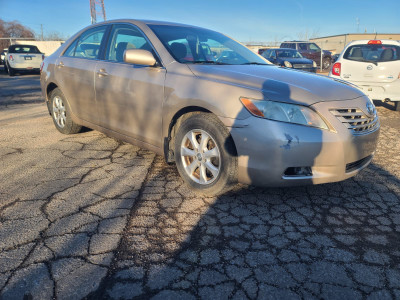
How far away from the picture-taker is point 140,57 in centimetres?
334

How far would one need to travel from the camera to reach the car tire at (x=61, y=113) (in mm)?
4906

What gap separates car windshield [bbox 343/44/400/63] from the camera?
7355 millimetres

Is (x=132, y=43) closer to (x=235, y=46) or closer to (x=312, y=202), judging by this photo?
(x=235, y=46)

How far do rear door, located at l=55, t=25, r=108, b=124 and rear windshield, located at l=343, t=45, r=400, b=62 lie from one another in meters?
5.79

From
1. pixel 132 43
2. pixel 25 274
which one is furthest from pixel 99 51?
pixel 25 274

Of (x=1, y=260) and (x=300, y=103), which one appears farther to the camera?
(x=300, y=103)

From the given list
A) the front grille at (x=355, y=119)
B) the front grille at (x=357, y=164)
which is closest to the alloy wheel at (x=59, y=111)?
the front grille at (x=355, y=119)

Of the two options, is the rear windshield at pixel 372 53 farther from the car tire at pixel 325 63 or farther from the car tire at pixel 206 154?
the car tire at pixel 325 63

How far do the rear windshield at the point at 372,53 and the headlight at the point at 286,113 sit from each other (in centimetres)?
569

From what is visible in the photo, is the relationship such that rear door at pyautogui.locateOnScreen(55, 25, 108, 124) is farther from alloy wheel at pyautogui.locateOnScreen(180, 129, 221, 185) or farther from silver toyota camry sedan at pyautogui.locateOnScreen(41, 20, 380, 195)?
alloy wheel at pyautogui.locateOnScreen(180, 129, 221, 185)

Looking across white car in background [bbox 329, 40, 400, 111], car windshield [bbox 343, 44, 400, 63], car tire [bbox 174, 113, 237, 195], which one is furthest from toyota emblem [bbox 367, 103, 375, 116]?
car windshield [bbox 343, 44, 400, 63]

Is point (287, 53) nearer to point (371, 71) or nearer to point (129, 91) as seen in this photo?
point (371, 71)

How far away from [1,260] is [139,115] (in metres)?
1.92

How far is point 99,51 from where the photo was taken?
429 centimetres
